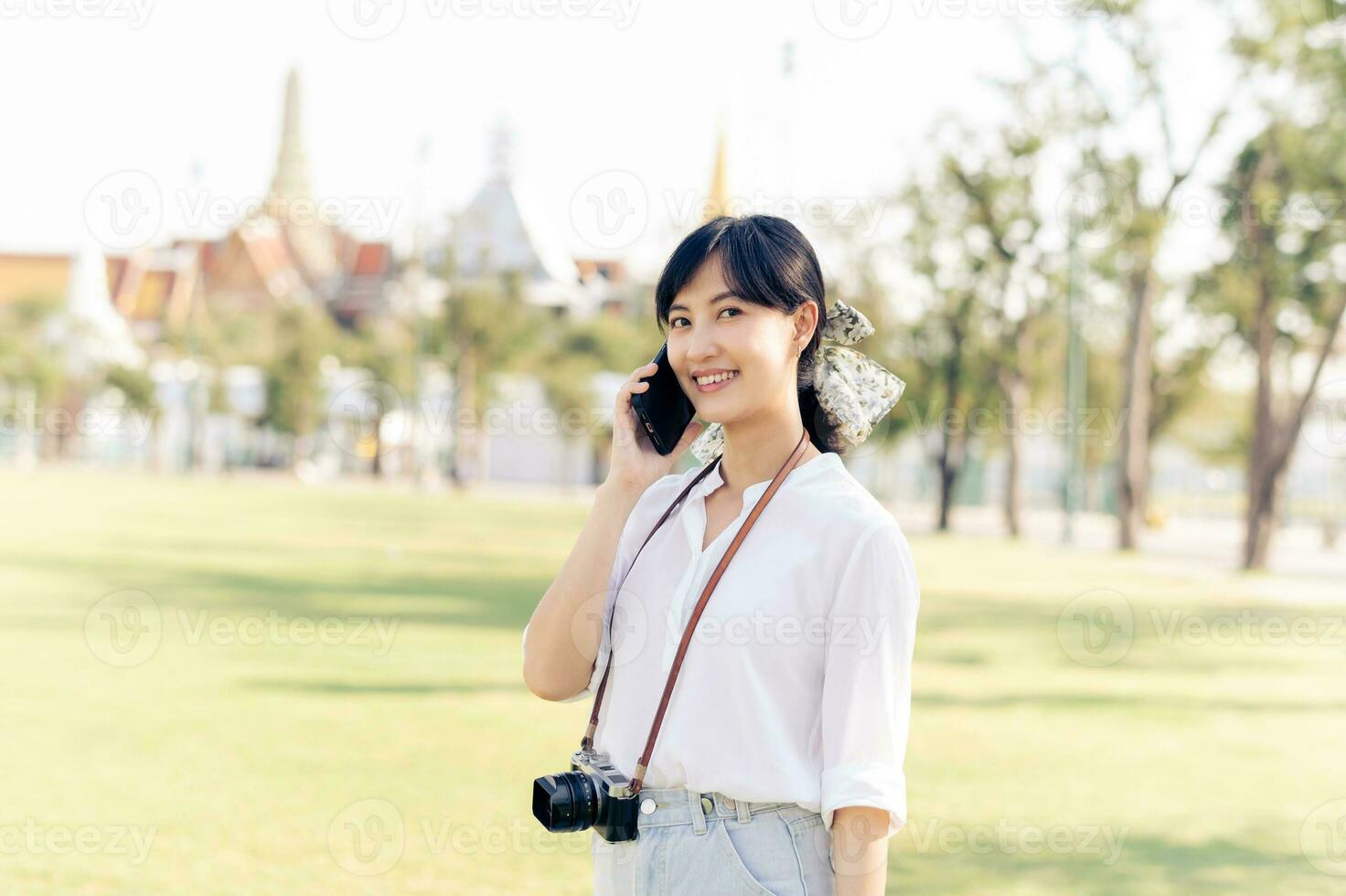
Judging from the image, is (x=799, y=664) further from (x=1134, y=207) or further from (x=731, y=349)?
(x=1134, y=207)

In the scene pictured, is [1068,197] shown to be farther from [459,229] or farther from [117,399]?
[117,399]

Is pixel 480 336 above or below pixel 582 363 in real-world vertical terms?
above

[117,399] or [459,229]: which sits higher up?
[459,229]

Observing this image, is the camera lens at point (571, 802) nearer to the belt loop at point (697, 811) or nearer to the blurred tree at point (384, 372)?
the belt loop at point (697, 811)

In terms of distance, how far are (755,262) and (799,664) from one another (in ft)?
2.12

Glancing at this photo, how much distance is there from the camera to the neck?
7.58ft

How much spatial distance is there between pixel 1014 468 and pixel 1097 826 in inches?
1145

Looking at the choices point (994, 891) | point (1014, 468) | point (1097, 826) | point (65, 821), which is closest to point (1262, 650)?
point (1097, 826)

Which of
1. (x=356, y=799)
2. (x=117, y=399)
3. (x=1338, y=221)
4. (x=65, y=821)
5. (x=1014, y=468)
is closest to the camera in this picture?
(x=65, y=821)

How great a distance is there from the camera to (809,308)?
2.30 metres

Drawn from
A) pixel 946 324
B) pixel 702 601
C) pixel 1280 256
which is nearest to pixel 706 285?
pixel 702 601

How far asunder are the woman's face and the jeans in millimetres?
628

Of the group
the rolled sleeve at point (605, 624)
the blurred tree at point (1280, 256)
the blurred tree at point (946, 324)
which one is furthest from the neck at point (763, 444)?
the blurred tree at point (946, 324)

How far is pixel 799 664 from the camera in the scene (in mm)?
2117
